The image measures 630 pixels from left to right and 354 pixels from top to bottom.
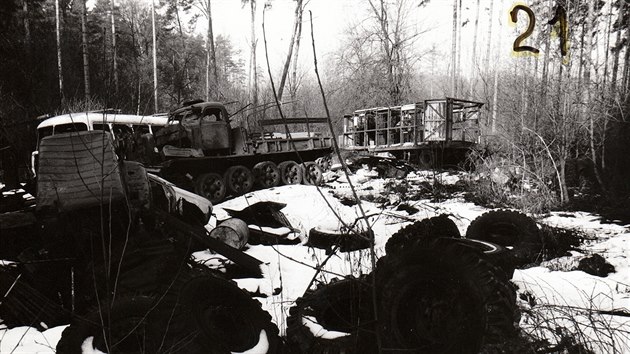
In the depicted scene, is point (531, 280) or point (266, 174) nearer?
point (531, 280)

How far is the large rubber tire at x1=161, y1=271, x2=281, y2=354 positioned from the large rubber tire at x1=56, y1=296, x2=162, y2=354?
15cm

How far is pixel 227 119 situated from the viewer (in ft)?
36.4

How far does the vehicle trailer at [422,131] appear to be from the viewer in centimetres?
1488

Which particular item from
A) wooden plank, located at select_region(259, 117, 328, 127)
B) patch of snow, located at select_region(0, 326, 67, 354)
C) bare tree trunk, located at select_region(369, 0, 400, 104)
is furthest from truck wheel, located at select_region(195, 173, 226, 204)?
bare tree trunk, located at select_region(369, 0, 400, 104)

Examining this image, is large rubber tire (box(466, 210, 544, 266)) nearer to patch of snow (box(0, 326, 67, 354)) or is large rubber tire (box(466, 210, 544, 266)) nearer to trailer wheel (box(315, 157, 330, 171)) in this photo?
patch of snow (box(0, 326, 67, 354))

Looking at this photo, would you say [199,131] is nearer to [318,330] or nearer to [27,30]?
[318,330]

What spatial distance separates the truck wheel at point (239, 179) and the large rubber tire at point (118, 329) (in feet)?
26.8

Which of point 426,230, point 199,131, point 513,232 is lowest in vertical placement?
point 513,232

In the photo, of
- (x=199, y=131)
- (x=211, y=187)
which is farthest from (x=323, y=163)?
(x=199, y=131)

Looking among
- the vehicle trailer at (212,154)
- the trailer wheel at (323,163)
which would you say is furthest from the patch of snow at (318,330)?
the trailer wheel at (323,163)

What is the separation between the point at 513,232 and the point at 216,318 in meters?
4.05

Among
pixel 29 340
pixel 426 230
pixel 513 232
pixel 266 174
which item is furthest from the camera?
pixel 266 174

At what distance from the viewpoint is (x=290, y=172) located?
12.9 meters

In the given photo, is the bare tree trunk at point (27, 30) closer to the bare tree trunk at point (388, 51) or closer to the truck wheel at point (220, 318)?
the bare tree trunk at point (388, 51)
